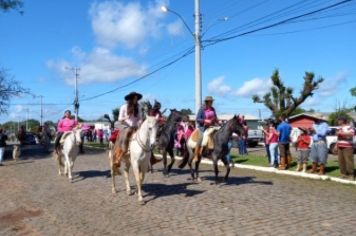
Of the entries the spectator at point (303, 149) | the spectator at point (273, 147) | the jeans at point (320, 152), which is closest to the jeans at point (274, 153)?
the spectator at point (273, 147)

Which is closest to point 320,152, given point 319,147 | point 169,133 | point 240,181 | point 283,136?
point 319,147

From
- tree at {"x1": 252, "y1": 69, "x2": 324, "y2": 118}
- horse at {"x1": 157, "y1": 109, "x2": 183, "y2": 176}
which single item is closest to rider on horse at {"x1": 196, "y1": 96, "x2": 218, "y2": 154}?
horse at {"x1": 157, "y1": 109, "x2": 183, "y2": 176}

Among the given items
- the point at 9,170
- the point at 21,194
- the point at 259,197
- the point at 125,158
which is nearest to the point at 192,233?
the point at 259,197

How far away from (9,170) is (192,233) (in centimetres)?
1546

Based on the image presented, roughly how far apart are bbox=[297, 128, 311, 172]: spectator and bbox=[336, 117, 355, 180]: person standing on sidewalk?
1859 mm

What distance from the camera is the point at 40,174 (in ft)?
62.7

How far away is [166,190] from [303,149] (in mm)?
6561

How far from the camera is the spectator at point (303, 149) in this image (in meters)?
17.6

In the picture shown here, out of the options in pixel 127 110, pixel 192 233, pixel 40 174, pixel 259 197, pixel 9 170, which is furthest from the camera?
pixel 9 170

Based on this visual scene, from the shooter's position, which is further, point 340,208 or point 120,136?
point 120,136

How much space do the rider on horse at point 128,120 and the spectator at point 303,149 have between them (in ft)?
24.0

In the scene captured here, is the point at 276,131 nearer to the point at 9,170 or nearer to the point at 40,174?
the point at 40,174

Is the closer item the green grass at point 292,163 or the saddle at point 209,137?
the saddle at point 209,137

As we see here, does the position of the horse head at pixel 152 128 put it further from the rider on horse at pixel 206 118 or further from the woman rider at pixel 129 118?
the rider on horse at pixel 206 118
